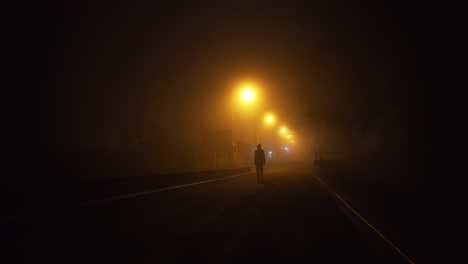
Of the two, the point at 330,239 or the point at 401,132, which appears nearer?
the point at 330,239

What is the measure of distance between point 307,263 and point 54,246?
4.30 meters

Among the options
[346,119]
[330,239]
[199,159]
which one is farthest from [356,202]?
Result: [346,119]

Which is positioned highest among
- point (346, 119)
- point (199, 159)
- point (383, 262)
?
point (346, 119)

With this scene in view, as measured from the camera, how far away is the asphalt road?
247 inches

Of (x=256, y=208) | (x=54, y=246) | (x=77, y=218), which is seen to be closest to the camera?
(x=54, y=246)

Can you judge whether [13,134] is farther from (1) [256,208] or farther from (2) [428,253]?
(2) [428,253]

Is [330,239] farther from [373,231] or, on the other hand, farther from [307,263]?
[307,263]

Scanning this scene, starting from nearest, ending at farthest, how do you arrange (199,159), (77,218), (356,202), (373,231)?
1. (373,231)
2. (77,218)
3. (356,202)
4. (199,159)

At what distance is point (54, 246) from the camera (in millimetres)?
6953

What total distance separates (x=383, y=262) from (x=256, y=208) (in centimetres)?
670

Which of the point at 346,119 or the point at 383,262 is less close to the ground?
the point at 346,119

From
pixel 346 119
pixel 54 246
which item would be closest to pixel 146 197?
pixel 54 246

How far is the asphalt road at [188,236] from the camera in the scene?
6.27m

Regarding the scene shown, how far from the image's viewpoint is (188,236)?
793 centimetres
